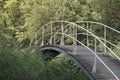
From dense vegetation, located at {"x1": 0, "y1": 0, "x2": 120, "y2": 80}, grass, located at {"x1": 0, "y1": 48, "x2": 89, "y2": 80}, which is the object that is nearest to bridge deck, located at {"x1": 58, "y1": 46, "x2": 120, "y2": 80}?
grass, located at {"x1": 0, "y1": 48, "x2": 89, "y2": 80}

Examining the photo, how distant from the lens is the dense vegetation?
13078 millimetres

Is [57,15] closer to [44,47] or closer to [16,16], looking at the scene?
[16,16]

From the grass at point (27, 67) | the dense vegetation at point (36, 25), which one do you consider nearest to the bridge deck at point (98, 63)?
the grass at point (27, 67)

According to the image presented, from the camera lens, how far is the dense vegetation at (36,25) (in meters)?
13.1

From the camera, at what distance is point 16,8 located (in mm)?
33094

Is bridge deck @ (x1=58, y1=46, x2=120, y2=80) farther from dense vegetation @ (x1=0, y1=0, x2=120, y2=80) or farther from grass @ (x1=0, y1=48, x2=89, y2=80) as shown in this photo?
dense vegetation @ (x1=0, y1=0, x2=120, y2=80)

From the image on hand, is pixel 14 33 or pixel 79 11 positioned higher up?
pixel 79 11

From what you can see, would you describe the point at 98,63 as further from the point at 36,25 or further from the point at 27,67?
the point at 36,25

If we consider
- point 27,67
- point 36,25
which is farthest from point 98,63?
point 36,25

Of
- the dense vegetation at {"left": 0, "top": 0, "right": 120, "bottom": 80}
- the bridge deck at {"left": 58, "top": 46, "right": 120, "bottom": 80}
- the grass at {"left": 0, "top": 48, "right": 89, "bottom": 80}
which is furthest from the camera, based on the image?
the dense vegetation at {"left": 0, "top": 0, "right": 120, "bottom": 80}

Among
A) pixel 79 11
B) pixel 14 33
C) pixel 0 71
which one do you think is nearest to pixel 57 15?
pixel 79 11

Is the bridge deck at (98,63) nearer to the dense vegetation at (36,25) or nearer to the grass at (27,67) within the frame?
the grass at (27,67)

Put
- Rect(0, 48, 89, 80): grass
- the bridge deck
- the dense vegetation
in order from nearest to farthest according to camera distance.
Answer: the bridge deck < Rect(0, 48, 89, 80): grass < the dense vegetation

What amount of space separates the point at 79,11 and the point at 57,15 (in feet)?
4.63
